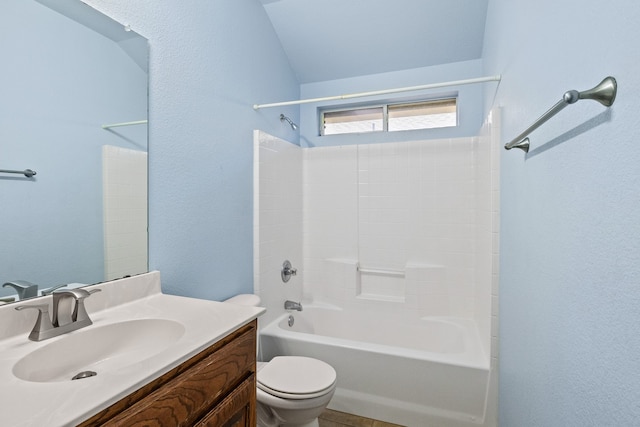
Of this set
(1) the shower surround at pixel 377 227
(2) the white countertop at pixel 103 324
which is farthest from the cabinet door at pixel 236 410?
(1) the shower surround at pixel 377 227

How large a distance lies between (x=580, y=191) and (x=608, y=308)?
11.1 inches

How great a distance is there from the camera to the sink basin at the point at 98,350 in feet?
2.79

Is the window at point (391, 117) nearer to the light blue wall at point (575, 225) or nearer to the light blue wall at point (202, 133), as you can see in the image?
the light blue wall at point (202, 133)

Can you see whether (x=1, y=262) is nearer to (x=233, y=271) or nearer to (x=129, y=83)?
(x=129, y=83)

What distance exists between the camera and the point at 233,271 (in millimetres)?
1934

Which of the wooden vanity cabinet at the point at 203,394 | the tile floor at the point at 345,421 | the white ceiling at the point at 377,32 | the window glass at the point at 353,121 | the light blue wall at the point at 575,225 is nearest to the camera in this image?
the light blue wall at the point at 575,225

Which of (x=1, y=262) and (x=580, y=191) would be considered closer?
(x=580, y=191)

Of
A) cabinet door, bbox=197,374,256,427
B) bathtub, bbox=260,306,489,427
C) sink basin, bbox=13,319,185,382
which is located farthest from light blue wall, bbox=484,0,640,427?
sink basin, bbox=13,319,185,382

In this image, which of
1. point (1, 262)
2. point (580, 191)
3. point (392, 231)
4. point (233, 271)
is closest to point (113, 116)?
point (1, 262)

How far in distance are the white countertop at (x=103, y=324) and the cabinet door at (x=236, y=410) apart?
0.21 metres

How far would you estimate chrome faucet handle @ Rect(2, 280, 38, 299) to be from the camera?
96 cm

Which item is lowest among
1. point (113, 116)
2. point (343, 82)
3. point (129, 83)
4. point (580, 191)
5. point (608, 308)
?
point (608, 308)

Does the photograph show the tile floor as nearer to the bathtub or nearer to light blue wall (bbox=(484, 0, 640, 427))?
the bathtub

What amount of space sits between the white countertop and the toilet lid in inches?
21.9
